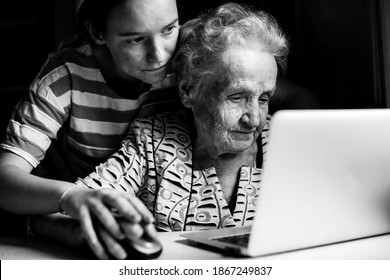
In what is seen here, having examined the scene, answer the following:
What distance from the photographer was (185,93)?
4.58 ft

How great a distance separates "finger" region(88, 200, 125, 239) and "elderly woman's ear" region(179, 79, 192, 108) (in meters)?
0.54

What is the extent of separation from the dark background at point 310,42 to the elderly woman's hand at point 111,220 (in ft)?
2.89

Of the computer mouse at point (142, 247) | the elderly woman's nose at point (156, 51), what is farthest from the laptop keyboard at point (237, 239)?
the elderly woman's nose at point (156, 51)

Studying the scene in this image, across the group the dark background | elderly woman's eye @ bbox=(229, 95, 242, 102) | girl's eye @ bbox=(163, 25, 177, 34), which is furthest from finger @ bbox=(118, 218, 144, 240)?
the dark background

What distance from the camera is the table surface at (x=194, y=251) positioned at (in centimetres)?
92

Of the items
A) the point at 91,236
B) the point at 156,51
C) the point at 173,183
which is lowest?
the point at 173,183

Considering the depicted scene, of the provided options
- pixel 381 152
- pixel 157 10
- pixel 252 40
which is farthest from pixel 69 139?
pixel 381 152

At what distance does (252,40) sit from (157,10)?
0.24 metres

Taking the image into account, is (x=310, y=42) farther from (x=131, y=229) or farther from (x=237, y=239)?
(x=131, y=229)

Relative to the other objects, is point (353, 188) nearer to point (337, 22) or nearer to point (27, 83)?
point (337, 22)

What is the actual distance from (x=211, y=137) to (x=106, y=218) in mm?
513

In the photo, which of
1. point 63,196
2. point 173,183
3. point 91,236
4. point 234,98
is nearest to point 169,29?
point 234,98

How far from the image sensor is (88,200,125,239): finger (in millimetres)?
869

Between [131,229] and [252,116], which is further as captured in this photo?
[252,116]
